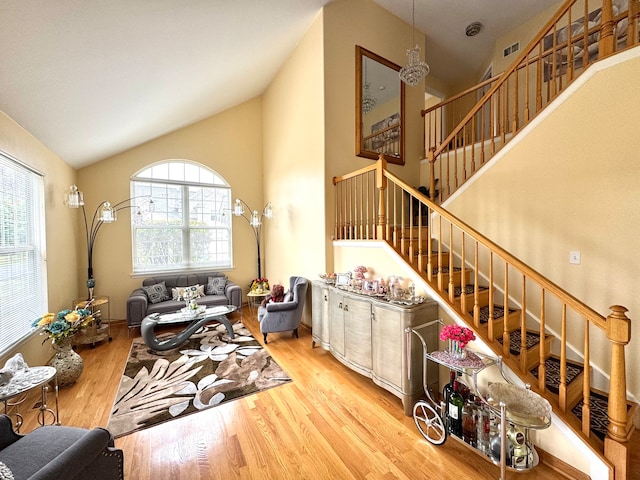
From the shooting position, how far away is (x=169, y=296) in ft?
15.6

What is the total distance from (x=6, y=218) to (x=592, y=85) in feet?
18.7

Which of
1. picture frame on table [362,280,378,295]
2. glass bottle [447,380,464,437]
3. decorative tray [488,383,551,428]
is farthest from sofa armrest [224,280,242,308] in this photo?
decorative tray [488,383,551,428]

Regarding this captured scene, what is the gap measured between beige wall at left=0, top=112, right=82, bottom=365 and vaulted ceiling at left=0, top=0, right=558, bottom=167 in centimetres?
15

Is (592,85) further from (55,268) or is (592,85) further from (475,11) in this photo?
(55,268)

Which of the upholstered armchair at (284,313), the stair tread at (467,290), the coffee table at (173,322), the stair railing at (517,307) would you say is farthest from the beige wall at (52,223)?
the stair tread at (467,290)

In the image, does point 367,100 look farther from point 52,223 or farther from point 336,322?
point 52,223

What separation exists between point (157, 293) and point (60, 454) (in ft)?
12.8

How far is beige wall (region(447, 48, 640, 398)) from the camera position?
7.10ft

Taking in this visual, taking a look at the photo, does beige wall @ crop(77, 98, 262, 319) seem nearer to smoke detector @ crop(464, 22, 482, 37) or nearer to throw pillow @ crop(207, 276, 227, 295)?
throw pillow @ crop(207, 276, 227, 295)

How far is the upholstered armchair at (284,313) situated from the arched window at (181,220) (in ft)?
7.67

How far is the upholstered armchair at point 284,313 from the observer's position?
3.73m

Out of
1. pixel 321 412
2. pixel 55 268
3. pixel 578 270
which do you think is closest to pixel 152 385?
pixel 321 412

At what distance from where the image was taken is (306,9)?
11.4ft

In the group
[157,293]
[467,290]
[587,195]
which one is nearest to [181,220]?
[157,293]
